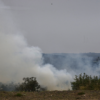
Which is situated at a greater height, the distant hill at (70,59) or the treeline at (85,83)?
the distant hill at (70,59)

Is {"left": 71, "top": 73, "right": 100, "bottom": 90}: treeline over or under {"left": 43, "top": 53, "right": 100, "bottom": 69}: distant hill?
under

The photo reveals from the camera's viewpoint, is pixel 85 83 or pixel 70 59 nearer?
pixel 85 83

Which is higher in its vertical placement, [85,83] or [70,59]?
[70,59]

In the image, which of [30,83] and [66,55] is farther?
[66,55]

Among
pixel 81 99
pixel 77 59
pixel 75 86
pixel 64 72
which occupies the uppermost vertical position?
pixel 77 59

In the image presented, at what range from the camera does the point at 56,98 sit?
1138cm

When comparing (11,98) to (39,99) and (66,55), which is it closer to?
(39,99)

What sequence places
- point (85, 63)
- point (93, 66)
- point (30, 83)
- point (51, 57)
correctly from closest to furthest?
point (30, 83) → point (93, 66) → point (85, 63) → point (51, 57)

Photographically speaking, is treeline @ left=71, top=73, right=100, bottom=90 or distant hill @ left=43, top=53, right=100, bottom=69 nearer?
treeline @ left=71, top=73, right=100, bottom=90

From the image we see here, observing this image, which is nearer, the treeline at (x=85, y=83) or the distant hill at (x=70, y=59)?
the treeline at (x=85, y=83)

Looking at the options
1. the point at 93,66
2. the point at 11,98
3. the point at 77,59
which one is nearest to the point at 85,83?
the point at 11,98

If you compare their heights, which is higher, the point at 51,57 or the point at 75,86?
the point at 51,57

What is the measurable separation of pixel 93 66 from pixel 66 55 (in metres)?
24.9

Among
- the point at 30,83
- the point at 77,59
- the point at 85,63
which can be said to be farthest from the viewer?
the point at 77,59
